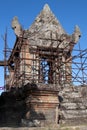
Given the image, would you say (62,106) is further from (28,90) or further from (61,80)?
(61,80)

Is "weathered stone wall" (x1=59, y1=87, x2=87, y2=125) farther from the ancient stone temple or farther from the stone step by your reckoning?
the ancient stone temple

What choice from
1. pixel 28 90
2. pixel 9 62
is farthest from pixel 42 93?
pixel 9 62

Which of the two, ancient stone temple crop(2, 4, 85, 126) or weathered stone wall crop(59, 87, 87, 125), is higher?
ancient stone temple crop(2, 4, 85, 126)

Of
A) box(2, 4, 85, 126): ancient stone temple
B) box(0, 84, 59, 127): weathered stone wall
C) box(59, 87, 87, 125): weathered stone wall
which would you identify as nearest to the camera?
box(0, 84, 59, 127): weathered stone wall

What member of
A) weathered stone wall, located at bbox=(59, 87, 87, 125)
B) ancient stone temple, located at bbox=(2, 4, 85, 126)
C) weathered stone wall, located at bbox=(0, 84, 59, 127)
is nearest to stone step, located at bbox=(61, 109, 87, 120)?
weathered stone wall, located at bbox=(59, 87, 87, 125)

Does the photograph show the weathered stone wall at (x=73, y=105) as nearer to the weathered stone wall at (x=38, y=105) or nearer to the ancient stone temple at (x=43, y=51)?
the weathered stone wall at (x=38, y=105)

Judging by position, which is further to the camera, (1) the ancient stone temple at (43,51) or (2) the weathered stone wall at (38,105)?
(1) the ancient stone temple at (43,51)

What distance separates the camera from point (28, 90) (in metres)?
10.6

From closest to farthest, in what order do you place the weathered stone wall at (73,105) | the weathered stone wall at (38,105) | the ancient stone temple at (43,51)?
the weathered stone wall at (38,105) < the weathered stone wall at (73,105) < the ancient stone temple at (43,51)

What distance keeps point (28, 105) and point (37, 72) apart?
140 inches

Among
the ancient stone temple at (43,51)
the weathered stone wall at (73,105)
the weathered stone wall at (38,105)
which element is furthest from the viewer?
the ancient stone temple at (43,51)

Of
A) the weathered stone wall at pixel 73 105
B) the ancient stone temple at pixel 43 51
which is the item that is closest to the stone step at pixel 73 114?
the weathered stone wall at pixel 73 105

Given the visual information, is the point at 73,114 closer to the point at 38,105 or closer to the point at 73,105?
the point at 73,105

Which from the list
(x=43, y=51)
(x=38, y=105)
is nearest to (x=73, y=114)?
(x=38, y=105)
